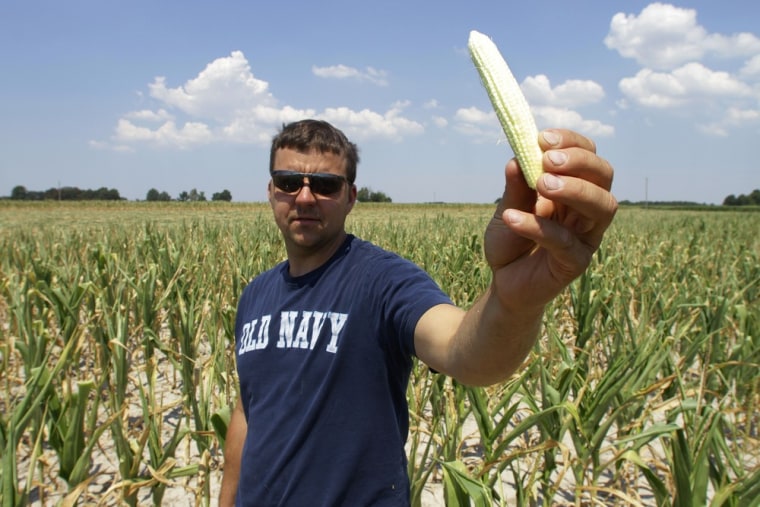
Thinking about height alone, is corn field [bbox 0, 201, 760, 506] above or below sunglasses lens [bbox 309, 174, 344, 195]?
below

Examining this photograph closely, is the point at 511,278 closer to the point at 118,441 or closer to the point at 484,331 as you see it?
the point at 484,331

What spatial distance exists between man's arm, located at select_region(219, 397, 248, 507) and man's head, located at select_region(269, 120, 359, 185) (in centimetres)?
85

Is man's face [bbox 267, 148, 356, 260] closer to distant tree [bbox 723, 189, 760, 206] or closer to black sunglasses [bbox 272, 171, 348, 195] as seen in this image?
black sunglasses [bbox 272, 171, 348, 195]

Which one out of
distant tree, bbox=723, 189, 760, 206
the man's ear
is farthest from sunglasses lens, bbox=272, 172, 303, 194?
distant tree, bbox=723, 189, 760, 206

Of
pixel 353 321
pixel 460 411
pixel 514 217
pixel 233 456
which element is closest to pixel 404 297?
pixel 353 321

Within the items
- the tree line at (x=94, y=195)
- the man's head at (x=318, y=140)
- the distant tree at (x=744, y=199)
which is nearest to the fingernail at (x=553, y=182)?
the man's head at (x=318, y=140)

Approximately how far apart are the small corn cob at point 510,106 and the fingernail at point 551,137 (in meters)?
0.03

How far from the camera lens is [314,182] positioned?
1.49 metres

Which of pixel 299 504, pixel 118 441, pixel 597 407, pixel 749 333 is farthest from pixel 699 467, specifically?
pixel 749 333

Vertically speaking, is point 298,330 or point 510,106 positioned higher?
point 510,106

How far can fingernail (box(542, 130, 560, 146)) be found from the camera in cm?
65

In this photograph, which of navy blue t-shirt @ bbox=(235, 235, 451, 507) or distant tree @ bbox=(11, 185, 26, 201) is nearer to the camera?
navy blue t-shirt @ bbox=(235, 235, 451, 507)

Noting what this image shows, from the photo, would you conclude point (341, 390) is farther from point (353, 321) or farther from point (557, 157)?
point (557, 157)

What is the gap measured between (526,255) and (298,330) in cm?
75
